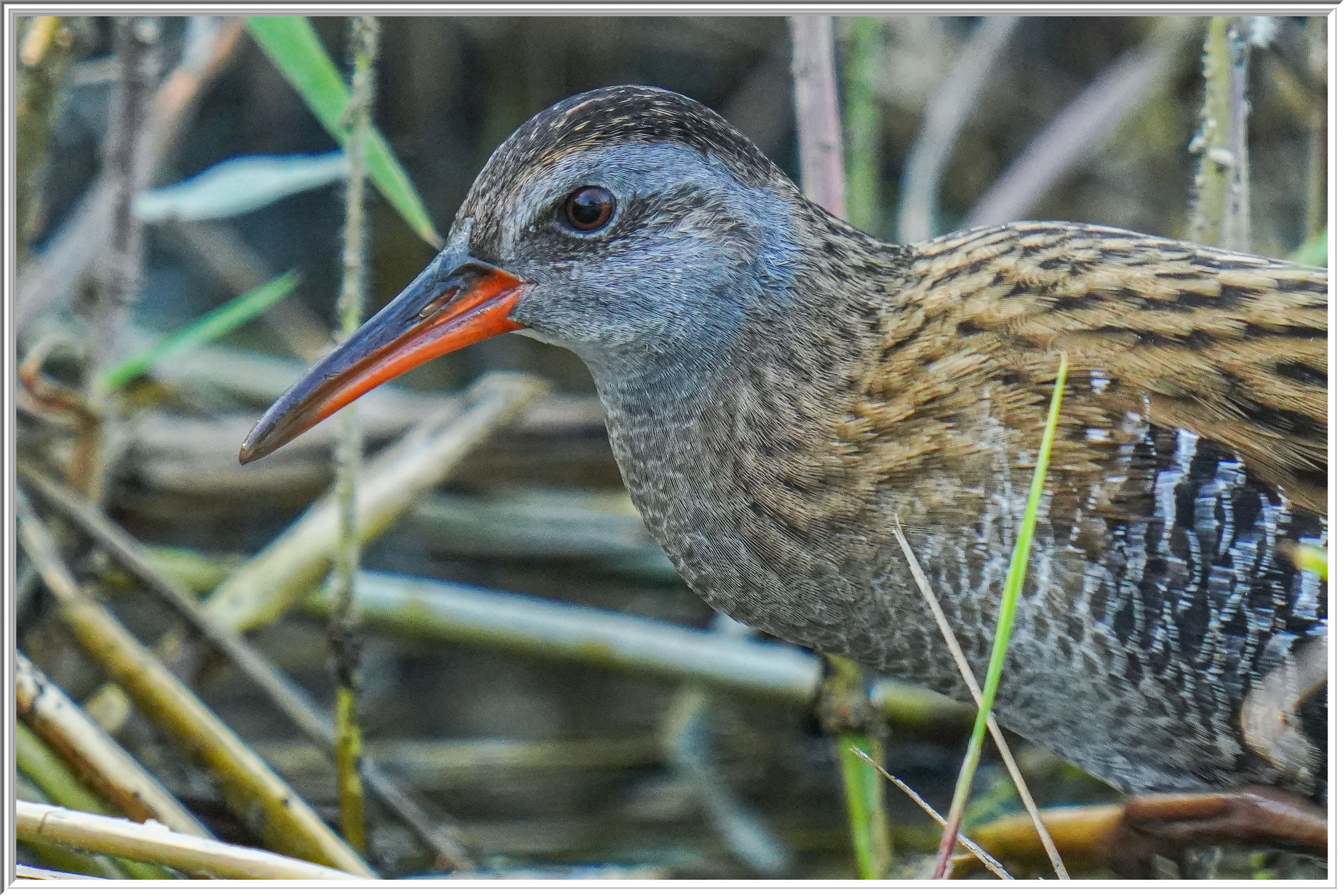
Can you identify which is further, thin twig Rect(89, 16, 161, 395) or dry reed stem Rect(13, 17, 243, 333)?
dry reed stem Rect(13, 17, 243, 333)

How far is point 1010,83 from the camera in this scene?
247cm

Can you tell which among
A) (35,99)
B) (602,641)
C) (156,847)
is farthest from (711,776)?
(35,99)

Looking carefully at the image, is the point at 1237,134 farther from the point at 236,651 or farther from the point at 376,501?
the point at 236,651

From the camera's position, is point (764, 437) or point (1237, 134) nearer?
point (764, 437)

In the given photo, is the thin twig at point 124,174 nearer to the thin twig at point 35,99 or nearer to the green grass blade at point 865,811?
the thin twig at point 35,99

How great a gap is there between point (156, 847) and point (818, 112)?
897 millimetres

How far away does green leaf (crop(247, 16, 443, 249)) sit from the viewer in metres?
1.36

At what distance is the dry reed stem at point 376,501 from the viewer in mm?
1883

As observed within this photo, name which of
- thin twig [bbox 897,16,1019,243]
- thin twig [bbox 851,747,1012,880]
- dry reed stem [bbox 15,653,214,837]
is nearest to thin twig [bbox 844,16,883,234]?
thin twig [bbox 897,16,1019,243]

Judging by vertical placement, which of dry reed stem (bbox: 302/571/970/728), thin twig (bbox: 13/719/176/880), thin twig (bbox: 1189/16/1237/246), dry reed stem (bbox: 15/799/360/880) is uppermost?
thin twig (bbox: 1189/16/1237/246)

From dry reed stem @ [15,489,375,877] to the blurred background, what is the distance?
3 centimetres

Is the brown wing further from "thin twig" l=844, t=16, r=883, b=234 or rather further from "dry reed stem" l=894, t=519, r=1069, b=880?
"thin twig" l=844, t=16, r=883, b=234

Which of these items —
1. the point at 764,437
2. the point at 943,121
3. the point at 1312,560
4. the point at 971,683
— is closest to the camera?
the point at 1312,560

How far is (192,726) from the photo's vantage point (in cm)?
160
